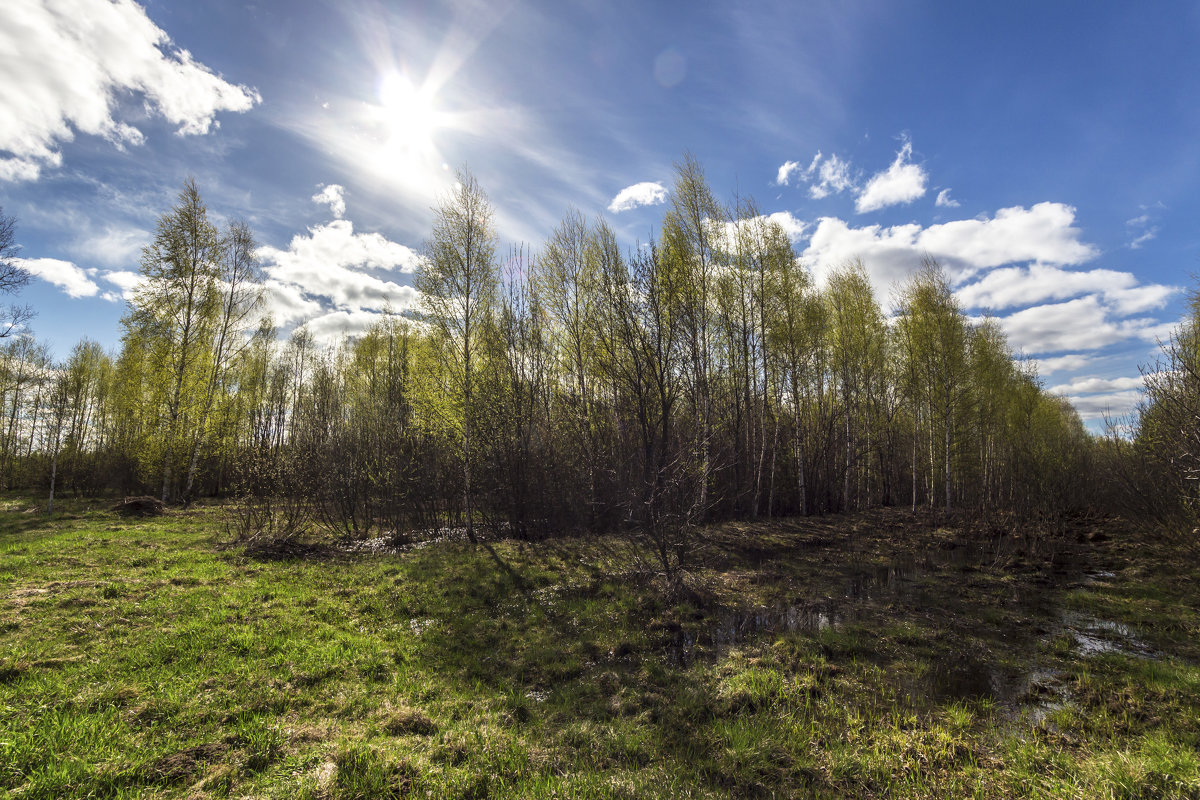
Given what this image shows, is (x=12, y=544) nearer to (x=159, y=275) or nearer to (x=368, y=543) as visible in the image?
(x=368, y=543)

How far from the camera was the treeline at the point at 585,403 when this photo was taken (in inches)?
376

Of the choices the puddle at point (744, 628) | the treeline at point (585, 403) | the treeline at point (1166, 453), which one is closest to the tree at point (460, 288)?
the treeline at point (585, 403)

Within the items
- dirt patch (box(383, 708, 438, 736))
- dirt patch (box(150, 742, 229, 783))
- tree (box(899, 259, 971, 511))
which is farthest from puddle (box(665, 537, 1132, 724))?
tree (box(899, 259, 971, 511))

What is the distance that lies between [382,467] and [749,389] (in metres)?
13.2

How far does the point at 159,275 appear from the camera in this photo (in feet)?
60.9

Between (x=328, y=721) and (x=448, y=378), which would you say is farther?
(x=448, y=378)

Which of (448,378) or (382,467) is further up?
(448,378)

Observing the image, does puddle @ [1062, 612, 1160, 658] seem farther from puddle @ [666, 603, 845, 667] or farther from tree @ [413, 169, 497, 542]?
tree @ [413, 169, 497, 542]

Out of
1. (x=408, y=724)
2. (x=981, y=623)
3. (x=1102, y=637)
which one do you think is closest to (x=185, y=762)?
(x=408, y=724)

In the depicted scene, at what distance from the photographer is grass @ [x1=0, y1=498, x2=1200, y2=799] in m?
3.38

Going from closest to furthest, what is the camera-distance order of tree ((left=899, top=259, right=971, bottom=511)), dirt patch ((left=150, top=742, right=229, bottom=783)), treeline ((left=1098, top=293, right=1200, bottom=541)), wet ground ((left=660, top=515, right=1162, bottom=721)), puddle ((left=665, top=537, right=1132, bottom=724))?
dirt patch ((left=150, top=742, right=229, bottom=783))
puddle ((left=665, top=537, right=1132, bottom=724))
wet ground ((left=660, top=515, right=1162, bottom=721))
treeline ((left=1098, top=293, right=1200, bottom=541))
tree ((left=899, top=259, right=971, bottom=511))

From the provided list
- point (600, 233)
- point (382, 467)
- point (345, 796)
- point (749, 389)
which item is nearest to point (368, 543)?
point (382, 467)

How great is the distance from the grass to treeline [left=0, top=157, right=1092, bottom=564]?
229cm

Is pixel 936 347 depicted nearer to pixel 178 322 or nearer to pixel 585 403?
pixel 585 403
